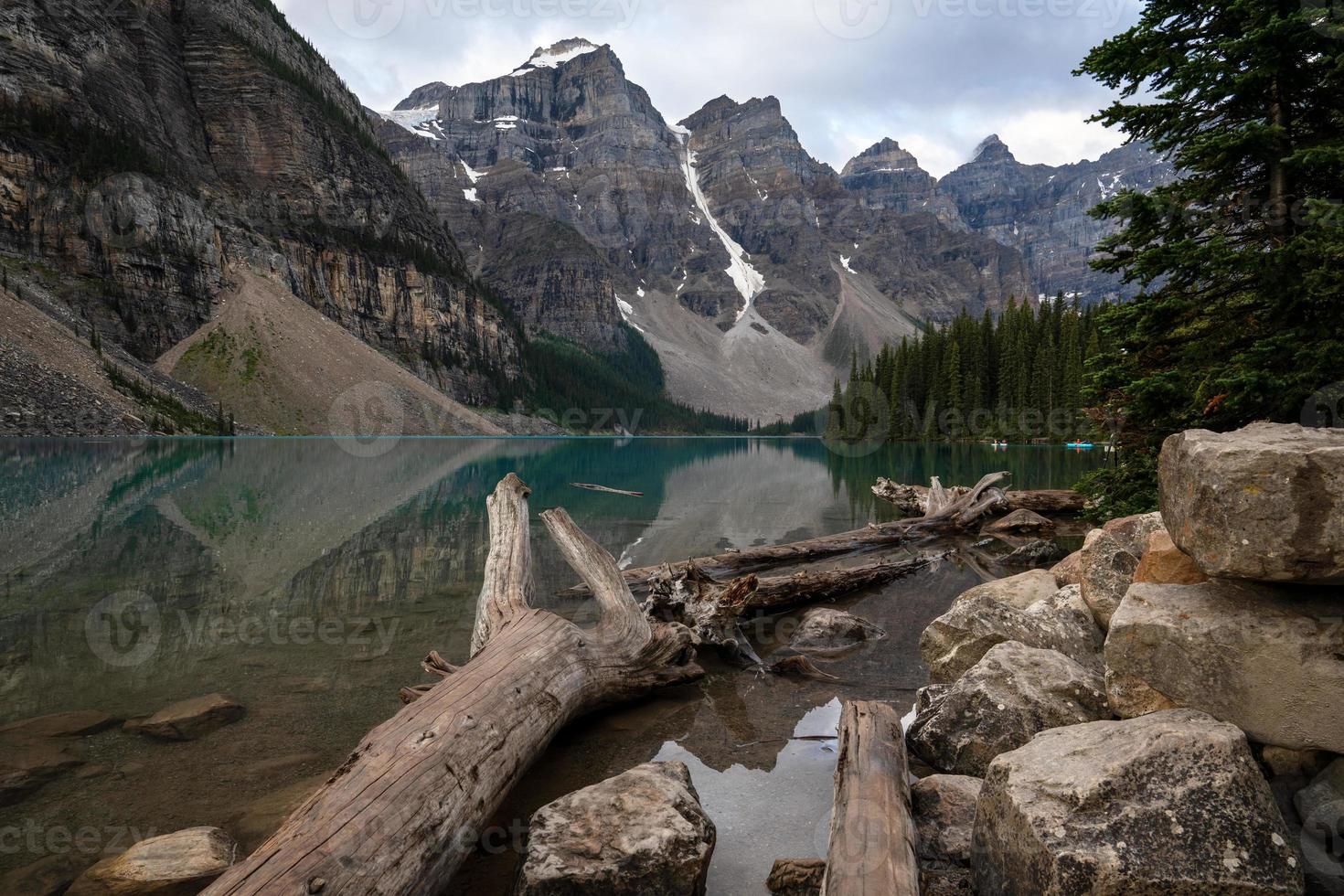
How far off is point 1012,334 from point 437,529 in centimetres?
8329

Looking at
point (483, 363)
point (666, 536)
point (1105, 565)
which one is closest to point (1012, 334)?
point (666, 536)

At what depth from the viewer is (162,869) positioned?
396cm

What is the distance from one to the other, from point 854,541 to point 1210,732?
1202cm

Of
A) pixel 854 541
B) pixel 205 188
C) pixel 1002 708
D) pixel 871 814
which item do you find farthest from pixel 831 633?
pixel 205 188

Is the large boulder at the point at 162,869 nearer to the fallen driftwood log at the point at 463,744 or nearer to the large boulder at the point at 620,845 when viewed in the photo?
the fallen driftwood log at the point at 463,744

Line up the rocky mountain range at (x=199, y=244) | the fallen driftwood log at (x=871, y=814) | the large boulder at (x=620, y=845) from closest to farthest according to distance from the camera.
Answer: the fallen driftwood log at (x=871, y=814) → the large boulder at (x=620, y=845) → the rocky mountain range at (x=199, y=244)

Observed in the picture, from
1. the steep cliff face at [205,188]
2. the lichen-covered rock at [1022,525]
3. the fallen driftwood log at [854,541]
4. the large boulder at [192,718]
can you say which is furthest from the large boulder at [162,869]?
the steep cliff face at [205,188]

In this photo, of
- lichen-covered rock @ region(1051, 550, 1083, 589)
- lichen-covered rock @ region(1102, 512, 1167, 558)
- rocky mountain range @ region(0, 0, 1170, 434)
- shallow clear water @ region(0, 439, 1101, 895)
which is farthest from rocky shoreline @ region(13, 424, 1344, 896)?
rocky mountain range @ region(0, 0, 1170, 434)

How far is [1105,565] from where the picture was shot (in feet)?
23.1

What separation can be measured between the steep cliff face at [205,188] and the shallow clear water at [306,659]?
9662 centimetres

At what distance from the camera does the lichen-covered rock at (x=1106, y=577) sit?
681cm

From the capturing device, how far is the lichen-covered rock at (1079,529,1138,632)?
6.81 metres

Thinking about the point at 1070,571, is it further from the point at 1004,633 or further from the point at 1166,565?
the point at 1166,565

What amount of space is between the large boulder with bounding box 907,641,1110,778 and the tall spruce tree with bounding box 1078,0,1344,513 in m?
4.41
